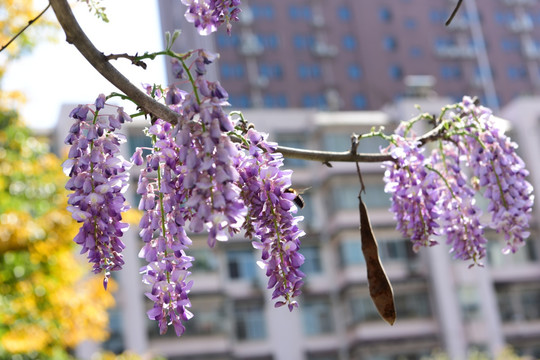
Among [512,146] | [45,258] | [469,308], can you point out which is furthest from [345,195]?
[512,146]

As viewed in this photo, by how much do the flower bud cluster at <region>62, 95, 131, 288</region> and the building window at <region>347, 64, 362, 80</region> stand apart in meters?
53.7

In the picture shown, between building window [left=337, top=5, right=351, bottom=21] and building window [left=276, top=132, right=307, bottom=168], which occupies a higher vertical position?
building window [left=337, top=5, right=351, bottom=21]

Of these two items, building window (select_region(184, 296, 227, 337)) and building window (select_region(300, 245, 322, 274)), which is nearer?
building window (select_region(184, 296, 227, 337))

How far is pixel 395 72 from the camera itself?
55562 millimetres

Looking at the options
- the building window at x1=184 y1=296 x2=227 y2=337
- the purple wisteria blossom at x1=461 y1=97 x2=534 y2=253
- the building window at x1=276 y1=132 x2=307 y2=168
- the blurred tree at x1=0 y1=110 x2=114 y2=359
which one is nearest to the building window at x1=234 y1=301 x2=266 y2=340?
the building window at x1=184 y1=296 x2=227 y2=337

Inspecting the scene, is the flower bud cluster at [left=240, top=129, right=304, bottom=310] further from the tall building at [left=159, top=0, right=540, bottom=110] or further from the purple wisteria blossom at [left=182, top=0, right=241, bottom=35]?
the tall building at [left=159, top=0, right=540, bottom=110]

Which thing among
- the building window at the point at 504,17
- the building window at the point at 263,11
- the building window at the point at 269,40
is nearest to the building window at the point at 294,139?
the building window at the point at 269,40

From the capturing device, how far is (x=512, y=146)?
3004 mm

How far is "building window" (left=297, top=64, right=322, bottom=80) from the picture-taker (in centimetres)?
5428

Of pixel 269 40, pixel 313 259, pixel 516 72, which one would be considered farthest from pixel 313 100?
pixel 313 259

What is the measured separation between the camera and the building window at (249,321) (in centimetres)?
3759

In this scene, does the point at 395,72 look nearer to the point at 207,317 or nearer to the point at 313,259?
the point at 313,259

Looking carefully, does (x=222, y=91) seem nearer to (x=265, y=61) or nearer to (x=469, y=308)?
(x=469, y=308)

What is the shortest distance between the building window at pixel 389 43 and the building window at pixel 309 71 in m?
4.93
